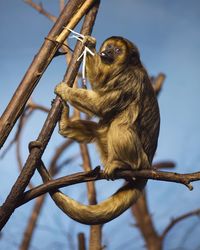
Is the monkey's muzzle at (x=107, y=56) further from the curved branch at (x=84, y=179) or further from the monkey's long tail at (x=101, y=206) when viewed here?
the curved branch at (x=84, y=179)

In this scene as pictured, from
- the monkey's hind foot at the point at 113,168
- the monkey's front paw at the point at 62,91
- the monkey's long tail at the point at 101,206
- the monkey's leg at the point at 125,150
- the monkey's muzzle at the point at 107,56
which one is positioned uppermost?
the monkey's muzzle at the point at 107,56

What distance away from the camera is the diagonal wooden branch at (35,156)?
5.91 ft

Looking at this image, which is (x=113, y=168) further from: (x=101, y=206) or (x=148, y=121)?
(x=148, y=121)

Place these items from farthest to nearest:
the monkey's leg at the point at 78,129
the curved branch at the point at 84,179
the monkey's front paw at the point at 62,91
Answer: the monkey's leg at the point at 78,129, the monkey's front paw at the point at 62,91, the curved branch at the point at 84,179

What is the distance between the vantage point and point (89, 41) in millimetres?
2137

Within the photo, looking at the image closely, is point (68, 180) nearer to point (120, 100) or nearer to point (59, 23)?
point (120, 100)

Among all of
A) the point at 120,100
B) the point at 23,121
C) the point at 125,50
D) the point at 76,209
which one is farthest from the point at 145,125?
the point at 23,121

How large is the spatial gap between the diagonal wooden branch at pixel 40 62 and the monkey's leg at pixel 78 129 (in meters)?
0.23

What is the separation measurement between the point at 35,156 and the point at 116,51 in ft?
2.19

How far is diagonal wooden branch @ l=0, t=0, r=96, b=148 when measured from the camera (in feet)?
6.46

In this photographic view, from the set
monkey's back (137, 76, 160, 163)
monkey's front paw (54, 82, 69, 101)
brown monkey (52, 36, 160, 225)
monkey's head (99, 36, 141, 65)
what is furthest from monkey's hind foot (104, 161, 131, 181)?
monkey's head (99, 36, 141, 65)

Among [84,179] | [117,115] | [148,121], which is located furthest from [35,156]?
[148,121]

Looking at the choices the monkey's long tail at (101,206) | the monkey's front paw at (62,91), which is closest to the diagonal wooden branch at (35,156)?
the monkey's front paw at (62,91)

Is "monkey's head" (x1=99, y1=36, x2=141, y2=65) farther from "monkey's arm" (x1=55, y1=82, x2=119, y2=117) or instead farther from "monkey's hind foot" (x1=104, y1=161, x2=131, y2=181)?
"monkey's hind foot" (x1=104, y1=161, x2=131, y2=181)
